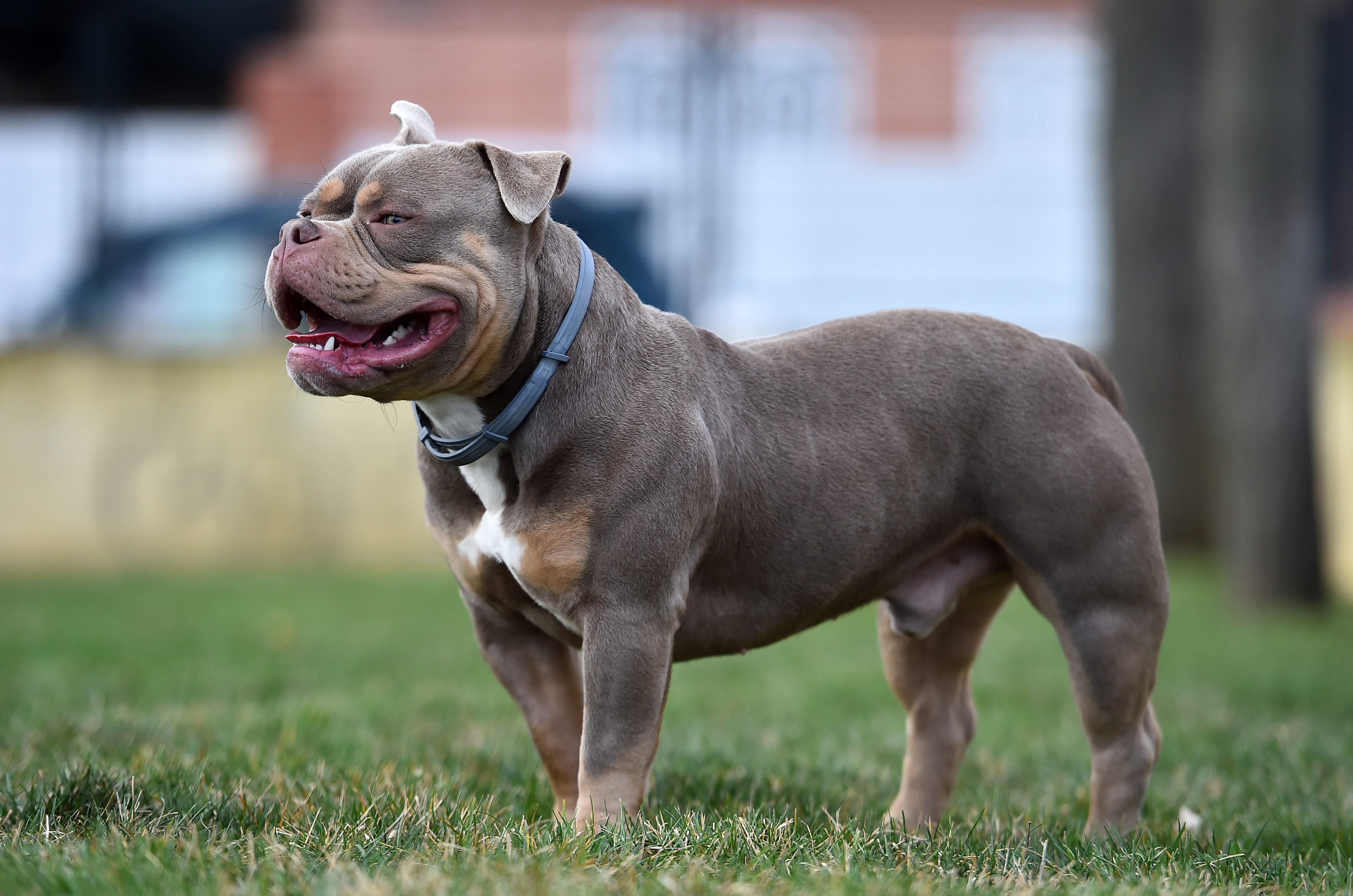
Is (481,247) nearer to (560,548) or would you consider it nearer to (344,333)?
(344,333)

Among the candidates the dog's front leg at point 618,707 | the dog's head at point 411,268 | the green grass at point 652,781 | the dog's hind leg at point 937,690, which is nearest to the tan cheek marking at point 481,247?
the dog's head at point 411,268

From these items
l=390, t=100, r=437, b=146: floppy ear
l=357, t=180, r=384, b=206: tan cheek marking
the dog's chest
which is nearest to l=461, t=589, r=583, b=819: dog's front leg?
the dog's chest

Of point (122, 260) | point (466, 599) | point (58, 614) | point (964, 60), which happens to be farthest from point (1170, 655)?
point (964, 60)

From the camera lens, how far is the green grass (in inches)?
102

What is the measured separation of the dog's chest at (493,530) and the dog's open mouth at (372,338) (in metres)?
0.19

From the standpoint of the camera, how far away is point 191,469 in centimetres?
1080

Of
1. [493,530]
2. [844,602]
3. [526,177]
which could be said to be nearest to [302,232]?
[526,177]

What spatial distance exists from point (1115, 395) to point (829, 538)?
106 cm

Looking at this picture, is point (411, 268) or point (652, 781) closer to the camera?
point (411, 268)

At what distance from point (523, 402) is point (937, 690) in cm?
159

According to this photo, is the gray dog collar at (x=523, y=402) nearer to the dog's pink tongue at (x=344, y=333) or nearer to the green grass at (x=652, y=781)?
the dog's pink tongue at (x=344, y=333)

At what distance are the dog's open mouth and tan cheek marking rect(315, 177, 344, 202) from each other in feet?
0.77

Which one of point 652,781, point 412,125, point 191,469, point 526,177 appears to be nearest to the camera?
point 526,177

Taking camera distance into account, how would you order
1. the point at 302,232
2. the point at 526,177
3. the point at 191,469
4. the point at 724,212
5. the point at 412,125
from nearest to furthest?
the point at 302,232 → the point at 526,177 → the point at 412,125 → the point at 191,469 → the point at 724,212
